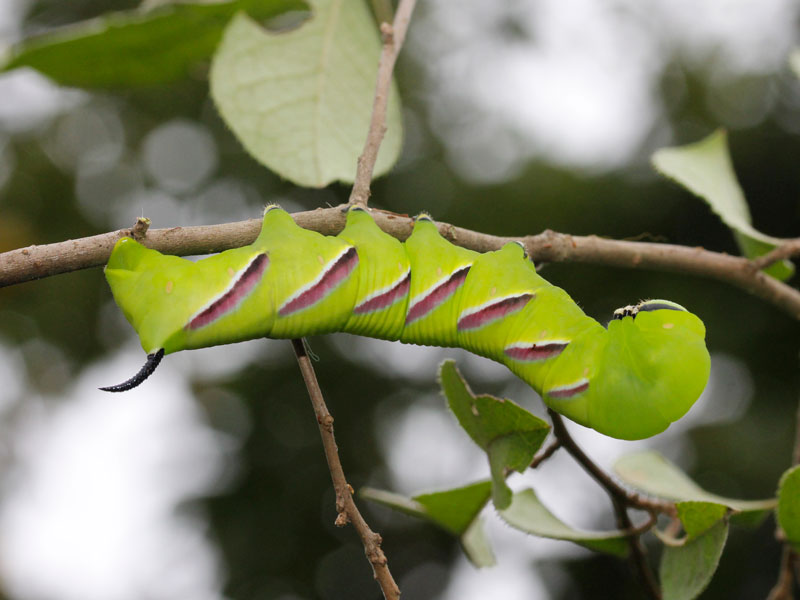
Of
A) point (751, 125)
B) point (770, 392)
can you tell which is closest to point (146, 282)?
point (770, 392)

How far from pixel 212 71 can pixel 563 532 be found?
1453 mm

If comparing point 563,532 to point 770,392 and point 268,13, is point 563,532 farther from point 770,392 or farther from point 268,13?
point 770,392

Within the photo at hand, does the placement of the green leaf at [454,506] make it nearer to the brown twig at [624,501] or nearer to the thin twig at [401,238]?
the brown twig at [624,501]

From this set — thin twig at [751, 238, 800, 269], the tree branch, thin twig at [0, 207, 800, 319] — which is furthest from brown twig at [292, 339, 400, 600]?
thin twig at [751, 238, 800, 269]

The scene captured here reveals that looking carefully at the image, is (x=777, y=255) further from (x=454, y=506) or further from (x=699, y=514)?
(x=454, y=506)

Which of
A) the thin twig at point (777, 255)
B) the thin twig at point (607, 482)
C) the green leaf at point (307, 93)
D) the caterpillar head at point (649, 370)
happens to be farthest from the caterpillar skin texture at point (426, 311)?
the thin twig at point (777, 255)

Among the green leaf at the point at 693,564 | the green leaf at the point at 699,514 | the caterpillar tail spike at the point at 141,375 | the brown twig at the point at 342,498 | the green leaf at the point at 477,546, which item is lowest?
the green leaf at the point at 477,546

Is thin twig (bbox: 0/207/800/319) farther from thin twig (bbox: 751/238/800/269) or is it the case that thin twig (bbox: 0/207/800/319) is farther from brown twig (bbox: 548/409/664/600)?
brown twig (bbox: 548/409/664/600)

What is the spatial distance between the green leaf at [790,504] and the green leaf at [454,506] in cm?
64

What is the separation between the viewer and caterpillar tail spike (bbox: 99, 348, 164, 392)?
3.74ft

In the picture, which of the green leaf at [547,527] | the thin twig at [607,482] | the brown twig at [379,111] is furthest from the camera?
the green leaf at [547,527]

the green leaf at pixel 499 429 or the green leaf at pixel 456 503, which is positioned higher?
the green leaf at pixel 499 429

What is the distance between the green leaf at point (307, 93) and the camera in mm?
1870

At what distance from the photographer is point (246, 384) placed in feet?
17.9
